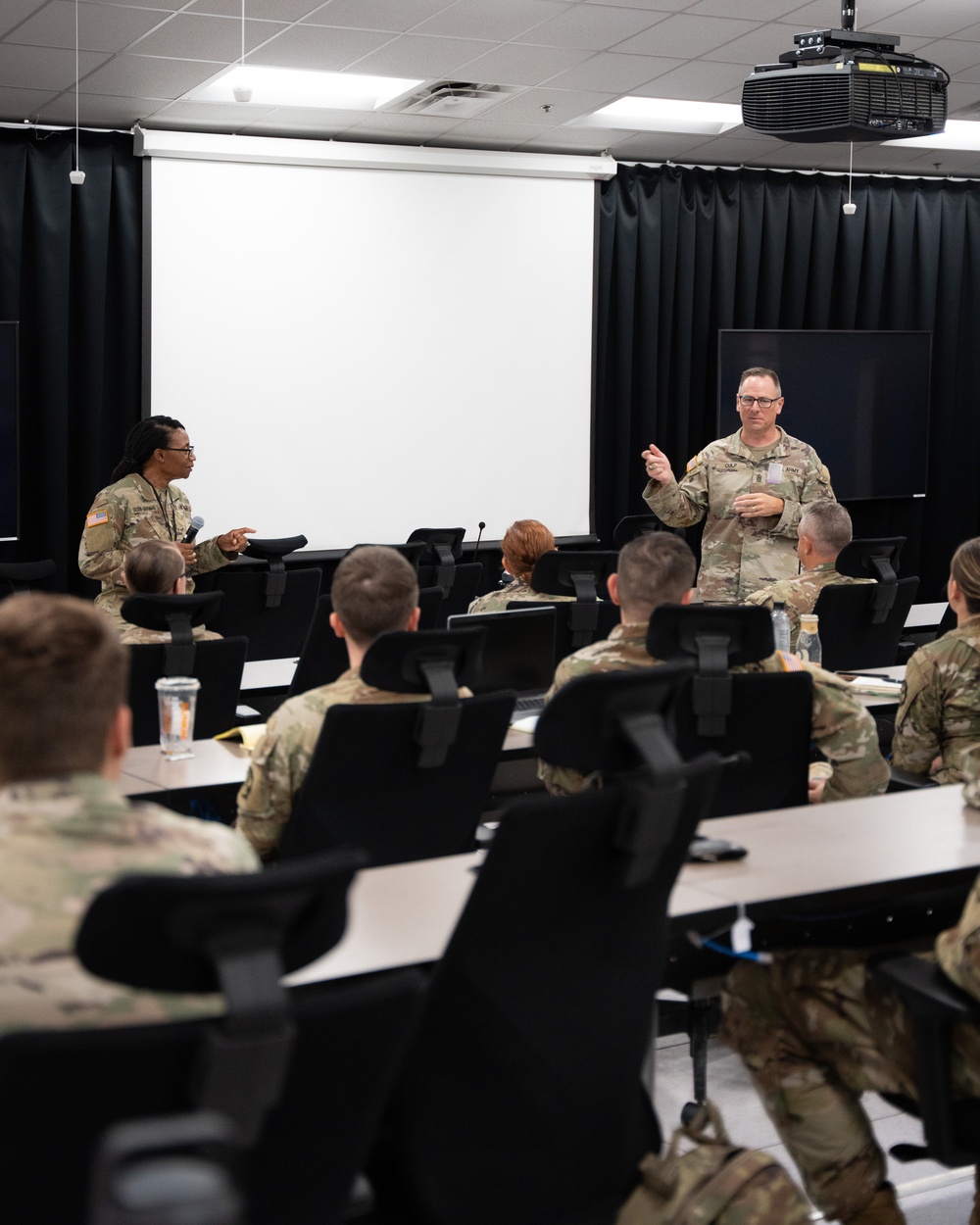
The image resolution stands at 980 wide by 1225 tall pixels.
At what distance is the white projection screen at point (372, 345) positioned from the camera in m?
7.79

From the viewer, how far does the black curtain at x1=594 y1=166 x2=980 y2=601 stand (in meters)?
8.99

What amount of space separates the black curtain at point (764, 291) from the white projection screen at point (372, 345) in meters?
0.25

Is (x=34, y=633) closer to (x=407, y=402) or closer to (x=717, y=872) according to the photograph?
(x=717, y=872)

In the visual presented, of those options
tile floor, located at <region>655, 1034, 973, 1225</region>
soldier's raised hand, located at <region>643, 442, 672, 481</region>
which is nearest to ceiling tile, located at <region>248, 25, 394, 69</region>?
soldier's raised hand, located at <region>643, 442, 672, 481</region>

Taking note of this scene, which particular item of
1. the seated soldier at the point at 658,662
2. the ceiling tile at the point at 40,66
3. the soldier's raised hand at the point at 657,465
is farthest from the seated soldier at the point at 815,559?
the ceiling tile at the point at 40,66

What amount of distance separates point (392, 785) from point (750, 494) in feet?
13.2

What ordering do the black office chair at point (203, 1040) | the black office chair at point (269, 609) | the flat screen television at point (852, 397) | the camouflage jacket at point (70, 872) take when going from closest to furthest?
the black office chair at point (203, 1040) → the camouflage jacket at point (70, 872) → the black office chair at point (269, 609) → the flat screen television at point (852, 397)

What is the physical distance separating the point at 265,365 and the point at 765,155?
11.2ft

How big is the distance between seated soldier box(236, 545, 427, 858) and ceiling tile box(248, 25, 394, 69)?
152 inches

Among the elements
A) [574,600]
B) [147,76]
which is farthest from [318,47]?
[574,600]

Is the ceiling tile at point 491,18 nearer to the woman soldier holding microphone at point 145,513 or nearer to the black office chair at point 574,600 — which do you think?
the woman soldier holding microphone at point 145,513

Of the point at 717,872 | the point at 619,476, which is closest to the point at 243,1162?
the point at 717,872

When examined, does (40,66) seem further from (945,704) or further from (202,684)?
(945,704)

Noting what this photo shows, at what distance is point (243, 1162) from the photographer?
1212 mm
